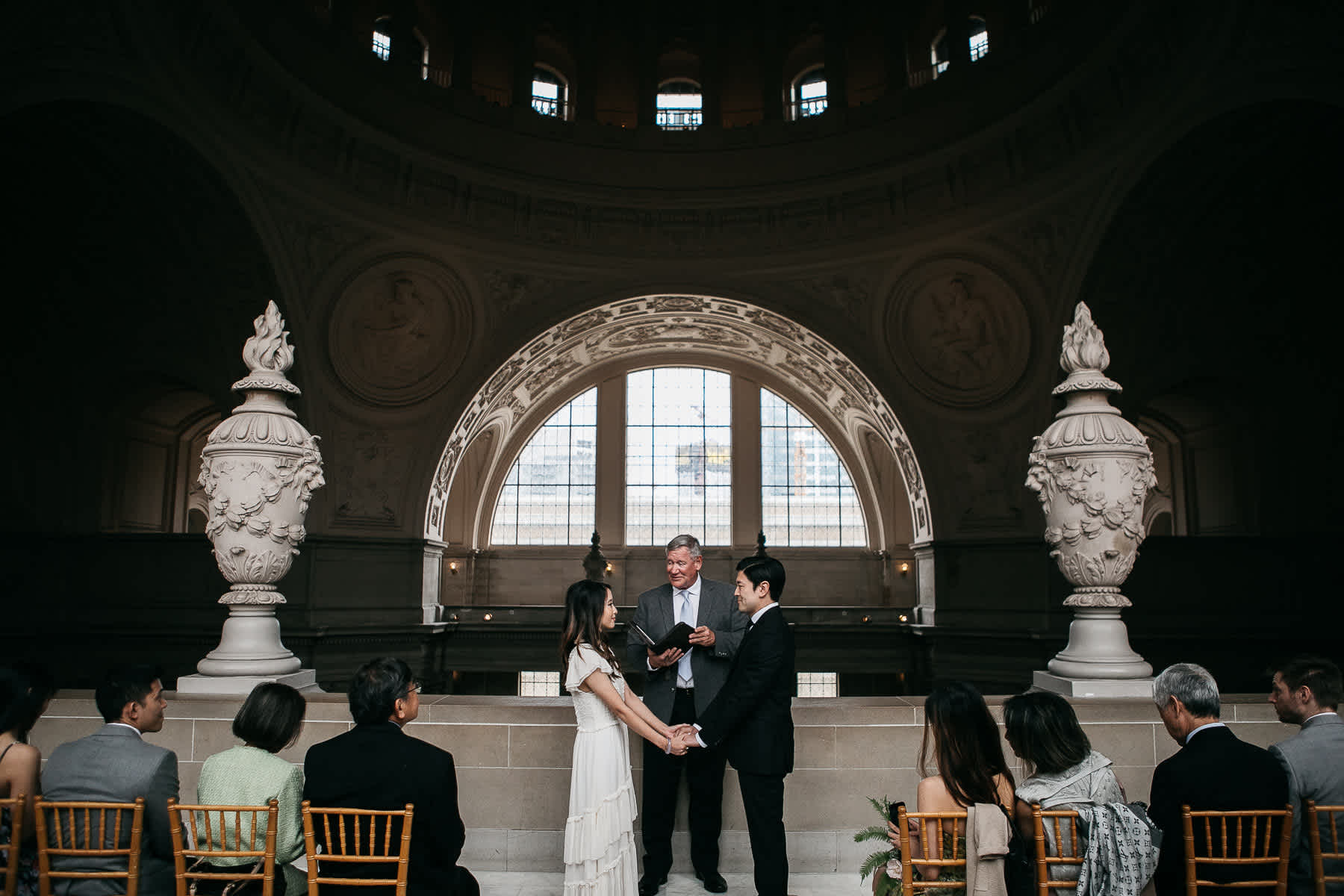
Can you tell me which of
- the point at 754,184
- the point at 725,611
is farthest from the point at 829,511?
the point at 725,611

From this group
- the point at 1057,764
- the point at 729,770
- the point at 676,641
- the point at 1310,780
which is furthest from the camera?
the point at 729,770

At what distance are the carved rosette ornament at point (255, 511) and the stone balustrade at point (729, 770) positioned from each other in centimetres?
51

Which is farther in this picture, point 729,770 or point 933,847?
point 729,770

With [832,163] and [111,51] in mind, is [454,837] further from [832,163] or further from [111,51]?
[832,163]

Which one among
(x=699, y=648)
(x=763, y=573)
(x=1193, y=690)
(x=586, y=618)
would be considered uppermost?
(x=763, y=573)

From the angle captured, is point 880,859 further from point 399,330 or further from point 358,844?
point 399,330

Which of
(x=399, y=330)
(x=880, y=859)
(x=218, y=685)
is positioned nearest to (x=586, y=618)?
(x=880, y=859)

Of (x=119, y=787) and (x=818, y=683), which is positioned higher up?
(x=119, y=787)

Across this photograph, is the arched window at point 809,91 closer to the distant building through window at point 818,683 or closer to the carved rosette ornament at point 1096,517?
the distant building through window at point 818,683

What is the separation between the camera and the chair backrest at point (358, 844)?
3.03 meters

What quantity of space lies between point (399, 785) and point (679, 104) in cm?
1553

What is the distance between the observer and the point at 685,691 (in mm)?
5176

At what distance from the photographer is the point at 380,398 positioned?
561 inches

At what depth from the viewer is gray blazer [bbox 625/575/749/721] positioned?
5.09 m
